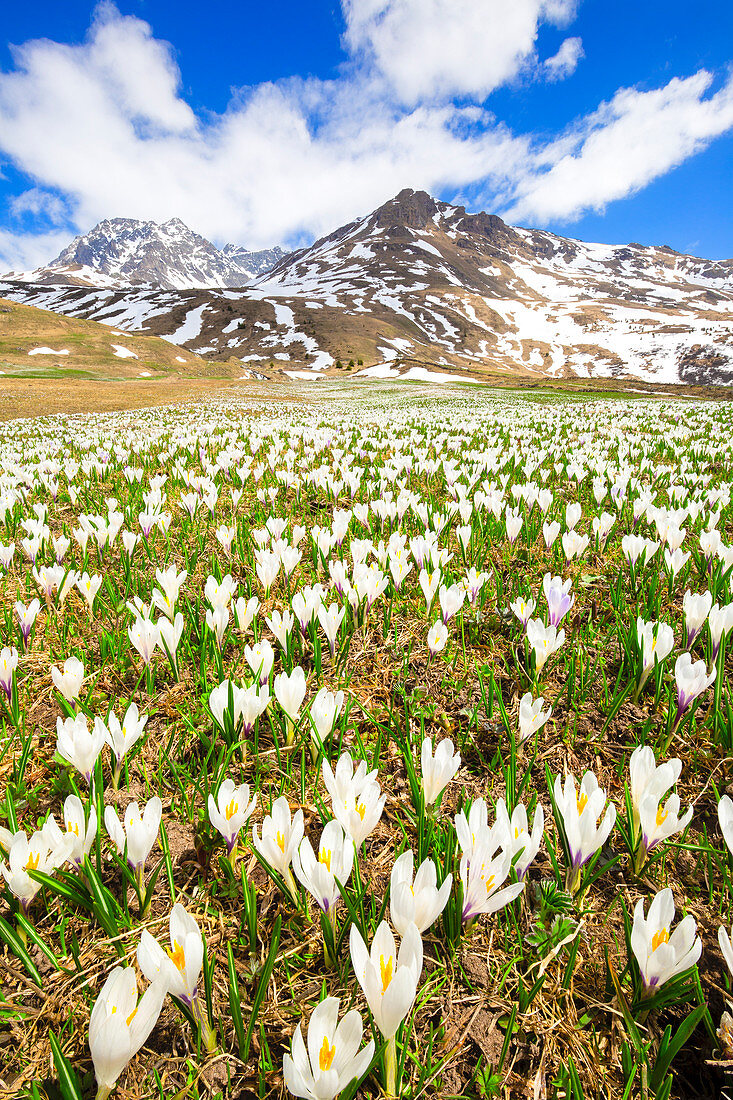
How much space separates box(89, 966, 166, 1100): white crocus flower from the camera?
85cm

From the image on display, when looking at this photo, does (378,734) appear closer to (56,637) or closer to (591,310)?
(56,637)

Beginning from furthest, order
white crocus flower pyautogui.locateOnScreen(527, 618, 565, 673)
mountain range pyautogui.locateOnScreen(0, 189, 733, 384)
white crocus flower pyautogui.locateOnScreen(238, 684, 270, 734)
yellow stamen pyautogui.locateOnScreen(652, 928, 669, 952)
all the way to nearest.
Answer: mountain range pyautogui.locateOnScreen(0, 189, 733, 384) → white crocus flower pyautogui.locateOnScreen(527, 618, 565, 673) → white crocus flower pyautogui.locateOnScreen(238, 684, 270, 734) → yellow stamen pyautogui.locateOnScreen(652, 928, 669, 952)

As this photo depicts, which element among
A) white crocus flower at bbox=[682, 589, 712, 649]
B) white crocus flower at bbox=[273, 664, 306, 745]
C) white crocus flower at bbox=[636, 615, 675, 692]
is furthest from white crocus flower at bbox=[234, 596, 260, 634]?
white crocus flower at bbox=[682, 589, 712, 649]

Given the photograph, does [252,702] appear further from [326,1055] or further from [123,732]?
[326,1055]

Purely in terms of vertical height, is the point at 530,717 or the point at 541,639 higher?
the point at 541,639

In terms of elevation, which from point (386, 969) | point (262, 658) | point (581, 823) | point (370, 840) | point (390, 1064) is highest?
point (262, 658)

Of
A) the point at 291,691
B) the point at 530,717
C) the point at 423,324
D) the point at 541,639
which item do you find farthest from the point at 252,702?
the point at 423,324

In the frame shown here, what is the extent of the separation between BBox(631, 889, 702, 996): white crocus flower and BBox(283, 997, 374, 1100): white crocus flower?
596mm

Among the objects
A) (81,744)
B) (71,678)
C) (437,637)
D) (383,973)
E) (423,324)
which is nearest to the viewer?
(383,973)

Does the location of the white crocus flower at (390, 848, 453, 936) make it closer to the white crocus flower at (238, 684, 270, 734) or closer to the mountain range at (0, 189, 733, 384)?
the white crocus flower at (238, 684, 270, 734)

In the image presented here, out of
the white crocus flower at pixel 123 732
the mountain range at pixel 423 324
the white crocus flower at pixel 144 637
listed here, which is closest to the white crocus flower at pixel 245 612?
the white crocus flower at pixel 144 637

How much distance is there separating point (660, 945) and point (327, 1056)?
708 millimetres

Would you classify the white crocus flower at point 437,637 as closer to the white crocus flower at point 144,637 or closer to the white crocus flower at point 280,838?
the white crocus flower at point 280,838

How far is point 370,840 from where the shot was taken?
1.53 m
